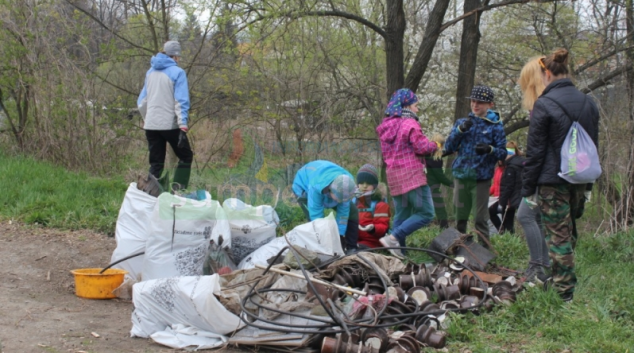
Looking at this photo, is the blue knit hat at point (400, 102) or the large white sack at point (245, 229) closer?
the large white sack at point (245, 229)

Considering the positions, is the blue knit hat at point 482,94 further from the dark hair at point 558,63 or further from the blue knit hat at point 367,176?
the dark hair at point 558,63

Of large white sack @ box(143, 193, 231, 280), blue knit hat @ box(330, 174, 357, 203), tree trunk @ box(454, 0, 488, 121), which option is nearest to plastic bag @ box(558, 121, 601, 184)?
blue knit hat @ box(330, 174, 357, 203)

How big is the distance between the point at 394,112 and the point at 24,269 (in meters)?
3.80

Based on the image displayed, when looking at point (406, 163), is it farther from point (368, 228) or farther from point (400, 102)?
point (368, 228)

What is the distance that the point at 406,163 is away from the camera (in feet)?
20.3

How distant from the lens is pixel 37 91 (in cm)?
962

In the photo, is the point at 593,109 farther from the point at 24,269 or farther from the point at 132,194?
the point at 24,269

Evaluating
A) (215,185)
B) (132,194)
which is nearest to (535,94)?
(132,194)

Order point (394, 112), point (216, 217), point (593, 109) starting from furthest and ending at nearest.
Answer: point (394, 112), point (216, 217), point (593, 109)

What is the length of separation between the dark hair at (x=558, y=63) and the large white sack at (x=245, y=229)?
2790 millimetres

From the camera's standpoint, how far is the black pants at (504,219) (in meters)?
8.02

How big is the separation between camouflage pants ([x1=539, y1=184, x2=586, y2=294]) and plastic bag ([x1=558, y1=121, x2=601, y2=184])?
0.15 metres

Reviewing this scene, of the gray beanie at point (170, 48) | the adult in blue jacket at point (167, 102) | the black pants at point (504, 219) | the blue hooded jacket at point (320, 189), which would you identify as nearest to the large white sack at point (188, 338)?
the blue hooded jacket at point (320, 189)

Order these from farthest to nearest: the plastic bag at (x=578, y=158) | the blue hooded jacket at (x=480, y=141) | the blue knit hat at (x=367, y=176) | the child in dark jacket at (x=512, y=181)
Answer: the child in dark jacket at (x=512, y=181) → the blue knit hat at (x=367, y=176) → the blue hooded jacket at (x=480, y=141) → the plastic bag at (x=578, y=158)
